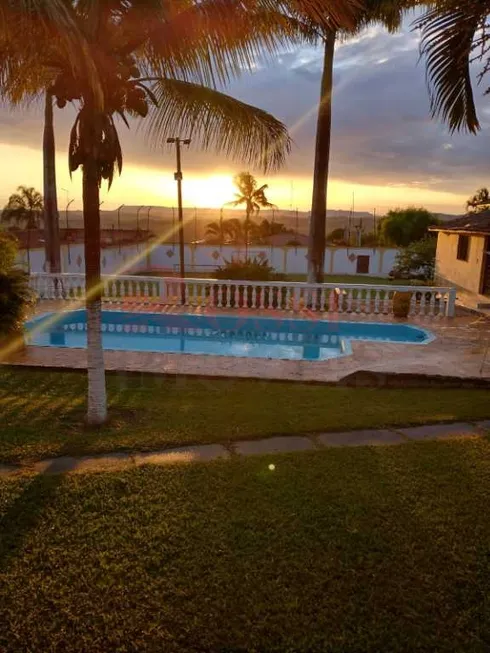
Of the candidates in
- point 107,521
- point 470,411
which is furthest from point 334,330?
point 107,521

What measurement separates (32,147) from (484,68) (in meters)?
17.6

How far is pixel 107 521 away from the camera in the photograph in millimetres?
4121

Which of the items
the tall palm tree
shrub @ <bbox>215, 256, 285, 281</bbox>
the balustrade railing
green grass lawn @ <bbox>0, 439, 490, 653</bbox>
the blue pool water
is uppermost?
the tall palm tree

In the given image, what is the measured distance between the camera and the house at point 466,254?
19547 mm

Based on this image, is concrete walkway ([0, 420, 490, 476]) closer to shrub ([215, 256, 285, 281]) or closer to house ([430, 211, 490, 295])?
shrub ([215, 256, 285, 281])

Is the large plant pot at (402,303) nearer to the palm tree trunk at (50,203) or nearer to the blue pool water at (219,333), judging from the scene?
the blue pool water at (219,333)

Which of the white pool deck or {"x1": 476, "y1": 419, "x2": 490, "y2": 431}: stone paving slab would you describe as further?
the white pool deck

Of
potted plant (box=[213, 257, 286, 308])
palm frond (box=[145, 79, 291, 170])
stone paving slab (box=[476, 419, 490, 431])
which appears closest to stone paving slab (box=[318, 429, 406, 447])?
stone paving slab (box=[476, 419, 490, 431])

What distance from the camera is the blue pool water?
12.9m

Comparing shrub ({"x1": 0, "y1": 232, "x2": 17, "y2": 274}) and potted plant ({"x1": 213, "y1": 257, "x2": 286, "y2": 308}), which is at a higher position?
shrub ({"x1": 0, "y1": 232, "x2": 17, "y2": 274})

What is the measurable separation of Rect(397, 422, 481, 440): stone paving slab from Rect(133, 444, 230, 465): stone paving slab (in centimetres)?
238

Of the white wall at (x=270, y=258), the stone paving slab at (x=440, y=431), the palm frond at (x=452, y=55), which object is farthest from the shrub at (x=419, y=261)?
the palm frond at (x=452, y=55)

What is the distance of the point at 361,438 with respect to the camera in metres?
5.94

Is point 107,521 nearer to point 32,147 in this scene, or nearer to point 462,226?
point 32,147
